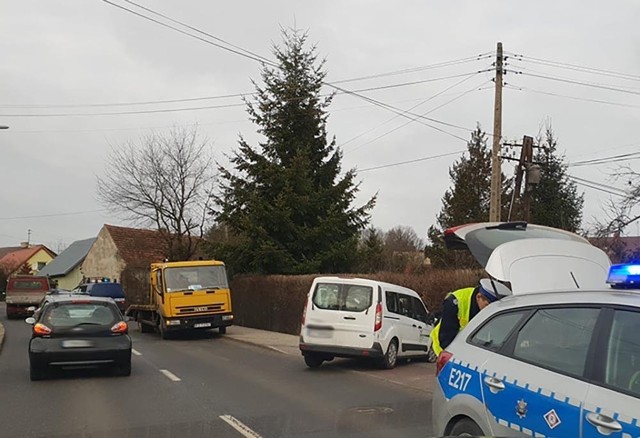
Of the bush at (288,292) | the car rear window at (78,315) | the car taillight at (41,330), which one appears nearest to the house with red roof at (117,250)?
the bush at (288,292)

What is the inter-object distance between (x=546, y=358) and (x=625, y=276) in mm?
689

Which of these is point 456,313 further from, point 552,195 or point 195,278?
point 552,195

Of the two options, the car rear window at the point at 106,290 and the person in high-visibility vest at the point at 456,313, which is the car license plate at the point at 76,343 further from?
the car rear window at the point at 106,290

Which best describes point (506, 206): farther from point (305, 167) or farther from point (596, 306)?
point (596, 306)

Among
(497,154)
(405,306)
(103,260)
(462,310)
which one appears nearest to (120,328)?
(405,306)

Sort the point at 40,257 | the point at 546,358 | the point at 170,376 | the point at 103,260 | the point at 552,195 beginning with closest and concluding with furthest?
the point at 546,358
the point at 170,376
the point at 552,195
the point at 103,260
the point at 40,257

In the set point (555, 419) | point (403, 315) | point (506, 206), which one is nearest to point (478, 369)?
point (555, 419)

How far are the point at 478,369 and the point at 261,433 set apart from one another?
12.1 feet

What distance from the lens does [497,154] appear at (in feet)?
64.0

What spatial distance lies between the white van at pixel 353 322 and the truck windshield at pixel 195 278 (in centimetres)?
932

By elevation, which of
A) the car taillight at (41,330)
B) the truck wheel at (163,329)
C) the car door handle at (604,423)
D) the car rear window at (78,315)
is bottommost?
the truck wheel at (163,329)

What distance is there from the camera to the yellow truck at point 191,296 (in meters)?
22.4

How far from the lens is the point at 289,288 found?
80.3ft

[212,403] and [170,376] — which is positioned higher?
[212,403]
